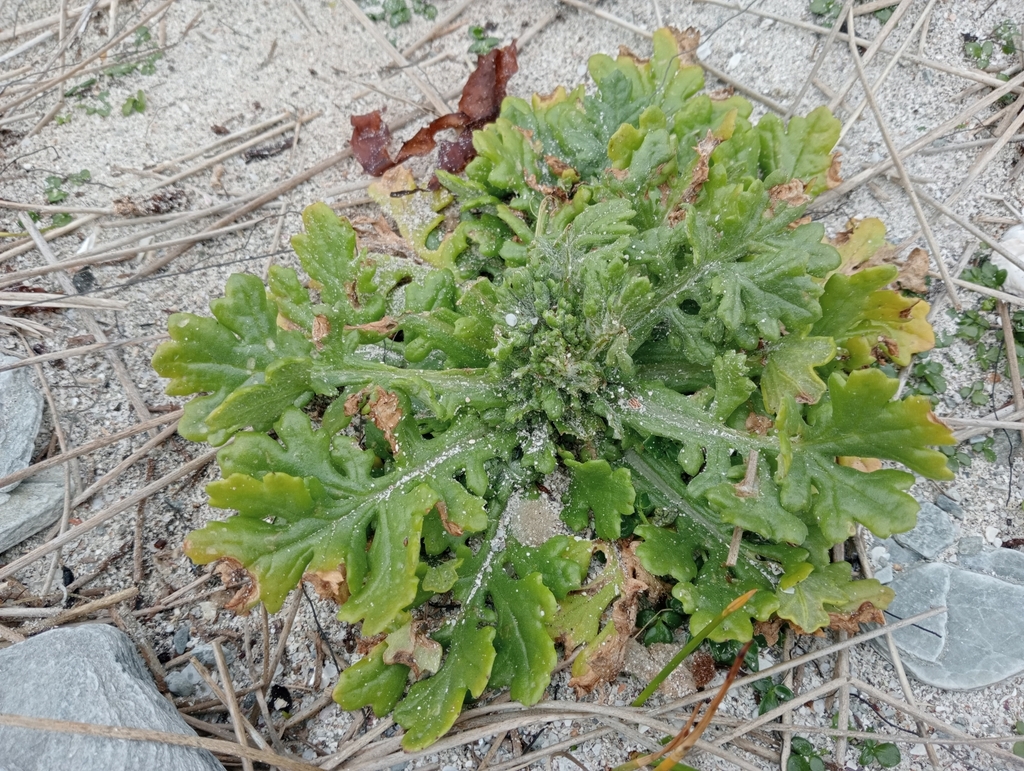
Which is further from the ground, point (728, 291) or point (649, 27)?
point (649, 27)

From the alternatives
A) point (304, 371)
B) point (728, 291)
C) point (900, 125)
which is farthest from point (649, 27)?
point (304, 371)

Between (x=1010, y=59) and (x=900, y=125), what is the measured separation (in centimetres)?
59

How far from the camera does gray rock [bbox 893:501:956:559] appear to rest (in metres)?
2.93

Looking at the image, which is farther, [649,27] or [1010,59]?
[649,27]

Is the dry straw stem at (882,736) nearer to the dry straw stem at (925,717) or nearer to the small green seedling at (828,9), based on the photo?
the dry straw stem at (925,717)

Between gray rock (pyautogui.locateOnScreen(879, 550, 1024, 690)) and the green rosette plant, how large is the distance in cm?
47

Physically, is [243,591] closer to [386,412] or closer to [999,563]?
[386,412]

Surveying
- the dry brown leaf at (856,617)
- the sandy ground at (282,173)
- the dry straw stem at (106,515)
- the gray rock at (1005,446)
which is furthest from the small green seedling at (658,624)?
the dry straw stem at (106,515)

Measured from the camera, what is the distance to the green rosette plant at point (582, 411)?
2.39m

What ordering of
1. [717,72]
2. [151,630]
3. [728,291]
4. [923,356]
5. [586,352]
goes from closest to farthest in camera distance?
[728,291] < [586,352] < [151,630] < [923,356] < [717,72]

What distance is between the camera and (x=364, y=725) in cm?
281

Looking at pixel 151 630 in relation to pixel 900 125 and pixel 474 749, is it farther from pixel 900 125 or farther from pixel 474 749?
pixel 900 125

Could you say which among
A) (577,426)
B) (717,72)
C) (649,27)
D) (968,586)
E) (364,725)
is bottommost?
(968,586)

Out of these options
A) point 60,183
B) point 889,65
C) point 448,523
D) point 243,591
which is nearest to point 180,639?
point 243,591
